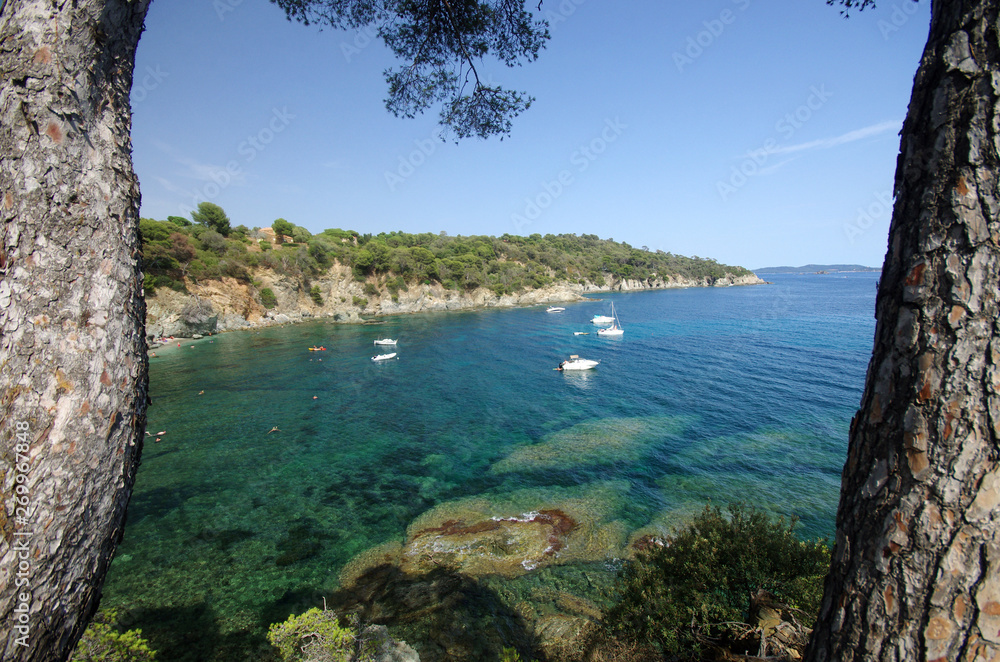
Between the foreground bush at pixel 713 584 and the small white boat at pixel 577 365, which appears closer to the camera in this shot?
the foreground bush at pixel 713 584

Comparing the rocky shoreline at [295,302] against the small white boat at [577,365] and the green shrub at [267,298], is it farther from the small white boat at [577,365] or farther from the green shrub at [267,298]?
the small white boat at [577,365]

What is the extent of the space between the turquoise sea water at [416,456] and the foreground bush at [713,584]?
367 centimetres

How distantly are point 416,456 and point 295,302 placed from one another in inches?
2077

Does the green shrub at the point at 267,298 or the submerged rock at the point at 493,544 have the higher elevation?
the green shrub at the point at 267,298

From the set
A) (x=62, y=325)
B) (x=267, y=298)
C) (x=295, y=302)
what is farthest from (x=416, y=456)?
(x=295, y=302)

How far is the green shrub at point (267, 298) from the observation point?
58.2 m

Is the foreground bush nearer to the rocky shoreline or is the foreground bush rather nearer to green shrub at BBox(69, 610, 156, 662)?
green shrub at BBox(69, 610, 156, 662)

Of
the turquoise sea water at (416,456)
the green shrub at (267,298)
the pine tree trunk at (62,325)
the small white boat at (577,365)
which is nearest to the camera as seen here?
the pine tree trunk at (62,325)

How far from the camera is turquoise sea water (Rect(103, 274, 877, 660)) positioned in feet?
33.4

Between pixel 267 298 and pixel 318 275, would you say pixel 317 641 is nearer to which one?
pixel 267 298

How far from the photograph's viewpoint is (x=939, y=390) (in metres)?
1.71

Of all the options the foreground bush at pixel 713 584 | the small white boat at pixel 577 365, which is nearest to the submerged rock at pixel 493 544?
the foreground bush at pixel 713 584

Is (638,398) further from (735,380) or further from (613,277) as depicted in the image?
(613,277)

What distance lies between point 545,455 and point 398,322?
4763 cm
